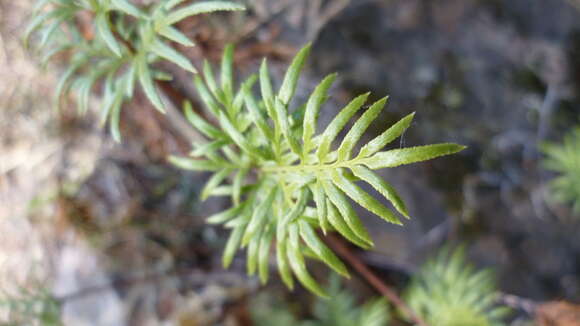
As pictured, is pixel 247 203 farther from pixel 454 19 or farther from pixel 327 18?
pixel 454 19

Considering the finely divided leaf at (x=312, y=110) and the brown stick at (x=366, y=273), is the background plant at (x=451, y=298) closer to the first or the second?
the brown stick at (x=366, y=273)

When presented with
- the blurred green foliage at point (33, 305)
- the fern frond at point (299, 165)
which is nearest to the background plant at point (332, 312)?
the blurred green foliage at point (33, 305)

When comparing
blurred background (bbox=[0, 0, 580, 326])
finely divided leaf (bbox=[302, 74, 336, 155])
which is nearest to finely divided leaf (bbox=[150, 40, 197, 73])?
finely divided leaf (bbox=[302, 74, 336, 155])

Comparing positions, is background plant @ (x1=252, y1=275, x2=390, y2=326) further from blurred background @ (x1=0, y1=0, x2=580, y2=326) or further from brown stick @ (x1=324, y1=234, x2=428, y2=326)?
brown stick @ (x1=324, y1=234, x2=428, y2=326)

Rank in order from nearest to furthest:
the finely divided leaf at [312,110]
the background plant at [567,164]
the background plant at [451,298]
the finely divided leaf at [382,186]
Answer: the finely divided leaf at [382,186]
the finely divided leaf at [312,110]
the background plant at [451,298]
the background plant at [567,164]

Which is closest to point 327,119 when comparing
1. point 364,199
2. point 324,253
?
point 324,253

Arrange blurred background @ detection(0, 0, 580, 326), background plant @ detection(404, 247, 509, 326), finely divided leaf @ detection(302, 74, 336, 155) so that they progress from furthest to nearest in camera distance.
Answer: blurred background @ detection(0, 0, 580, 326) < background plant @ detection(404, 247, 509, 326) < finely divided leaf @ detection(302, 74, 336, 155)

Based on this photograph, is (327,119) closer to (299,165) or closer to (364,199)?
(299,165)
